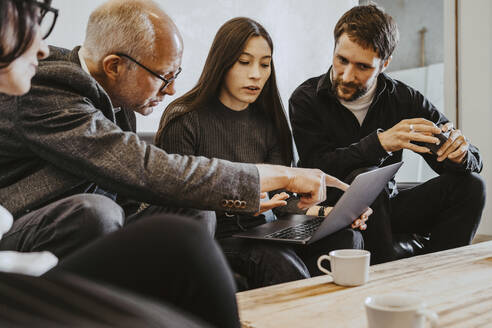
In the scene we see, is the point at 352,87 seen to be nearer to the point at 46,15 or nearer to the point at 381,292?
the point at 381,292

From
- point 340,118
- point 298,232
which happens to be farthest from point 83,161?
point 340,118

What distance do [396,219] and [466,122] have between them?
1.75m

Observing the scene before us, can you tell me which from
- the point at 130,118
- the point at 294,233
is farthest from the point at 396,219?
the point at 130,118

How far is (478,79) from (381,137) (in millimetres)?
1876

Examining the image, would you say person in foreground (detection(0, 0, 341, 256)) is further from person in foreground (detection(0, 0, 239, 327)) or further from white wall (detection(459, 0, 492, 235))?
white wall (detection(459, 0, 492, 235))

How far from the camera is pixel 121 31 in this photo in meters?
1.21

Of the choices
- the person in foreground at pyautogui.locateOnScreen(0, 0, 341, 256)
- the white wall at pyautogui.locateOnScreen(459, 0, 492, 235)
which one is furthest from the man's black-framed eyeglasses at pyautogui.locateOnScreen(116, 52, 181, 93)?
the white wall at pyautogui.locateOnScreen(459, 0, 492, 235)

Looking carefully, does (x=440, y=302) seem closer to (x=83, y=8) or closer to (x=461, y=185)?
(x=461, y=185)

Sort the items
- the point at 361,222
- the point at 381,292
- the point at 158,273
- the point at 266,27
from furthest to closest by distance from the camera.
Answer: the point at 266,27, the point at 361,222, the point at 381,292, the point at 158,273

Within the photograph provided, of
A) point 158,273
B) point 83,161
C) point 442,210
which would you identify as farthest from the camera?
point 442,210

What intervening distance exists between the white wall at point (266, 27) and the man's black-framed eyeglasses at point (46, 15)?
136 cm

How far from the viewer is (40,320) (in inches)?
15.9

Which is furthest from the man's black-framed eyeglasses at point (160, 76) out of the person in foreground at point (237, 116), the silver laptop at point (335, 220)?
the silver laptop at point (335, 220)

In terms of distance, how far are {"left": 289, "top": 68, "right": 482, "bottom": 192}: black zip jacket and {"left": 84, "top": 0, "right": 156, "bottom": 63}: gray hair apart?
0.93 metres
